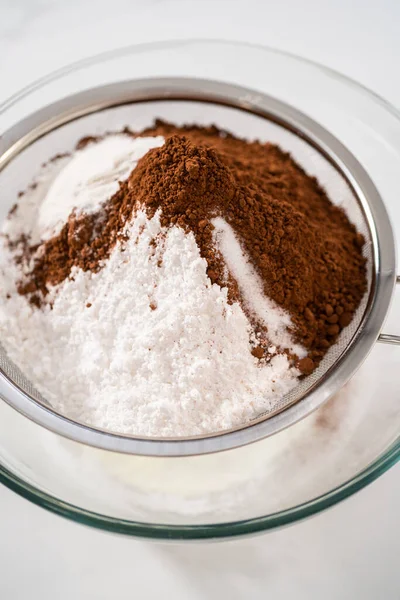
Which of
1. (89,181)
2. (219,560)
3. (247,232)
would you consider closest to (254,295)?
(247,232)

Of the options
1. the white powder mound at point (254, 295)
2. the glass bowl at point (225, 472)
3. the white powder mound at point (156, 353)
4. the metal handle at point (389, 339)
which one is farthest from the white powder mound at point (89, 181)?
the metal handle at point (389, 339)

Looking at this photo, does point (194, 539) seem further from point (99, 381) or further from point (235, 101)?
point (235, 101)

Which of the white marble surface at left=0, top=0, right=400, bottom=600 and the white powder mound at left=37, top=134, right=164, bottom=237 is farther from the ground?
the white powder mound at left=37, top=134, right=164, bottom=237

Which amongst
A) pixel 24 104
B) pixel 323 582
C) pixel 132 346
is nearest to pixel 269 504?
pixel 323 582

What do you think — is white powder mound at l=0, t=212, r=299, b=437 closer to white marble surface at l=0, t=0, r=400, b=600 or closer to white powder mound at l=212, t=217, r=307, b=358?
white powder mound at l=212, t=217, r=307, b=358

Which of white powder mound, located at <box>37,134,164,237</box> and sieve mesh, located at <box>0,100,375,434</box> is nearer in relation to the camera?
white powder mound, located at <box>37,134,164,237</box>

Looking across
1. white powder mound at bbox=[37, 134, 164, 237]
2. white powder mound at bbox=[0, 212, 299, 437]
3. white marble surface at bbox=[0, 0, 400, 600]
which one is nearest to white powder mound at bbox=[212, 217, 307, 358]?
white powder mound at bbox=[0, 212, 299, 437]

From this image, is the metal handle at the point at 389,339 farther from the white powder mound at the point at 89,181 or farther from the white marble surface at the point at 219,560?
the white powder mound at the point at 89,181
